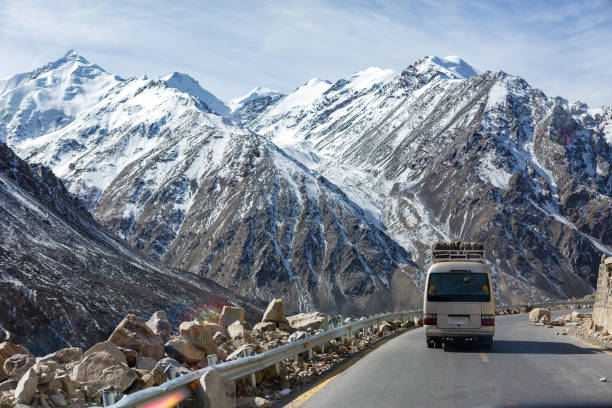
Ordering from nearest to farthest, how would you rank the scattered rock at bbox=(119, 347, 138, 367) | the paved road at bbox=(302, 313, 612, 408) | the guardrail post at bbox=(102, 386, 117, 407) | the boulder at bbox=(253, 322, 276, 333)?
1. the guardrail post at bbox=(102, 386, 117, 407)
2. the paved road at bbox=(302, 313, 612, 408)
3. the scattered rock at bbox=(119, 347, 138, 367)
4. the boulder at bbox=(253, 322, 276, 333)

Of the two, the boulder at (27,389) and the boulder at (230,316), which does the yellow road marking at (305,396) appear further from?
the boulder at (230,316)

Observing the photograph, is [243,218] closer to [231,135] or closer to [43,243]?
[231,135]

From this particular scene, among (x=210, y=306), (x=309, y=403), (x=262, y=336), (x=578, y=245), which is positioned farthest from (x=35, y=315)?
(x=578, y=245)

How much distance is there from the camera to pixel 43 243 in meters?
58.1

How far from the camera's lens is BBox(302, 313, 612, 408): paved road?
32.2ft

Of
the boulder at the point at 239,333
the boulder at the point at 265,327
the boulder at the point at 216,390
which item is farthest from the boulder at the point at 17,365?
the boulder at the point at 265,327

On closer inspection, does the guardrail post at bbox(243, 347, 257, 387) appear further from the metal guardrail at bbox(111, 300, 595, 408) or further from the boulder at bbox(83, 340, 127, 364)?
the boulder at bbox(83, 340, 127, 364)

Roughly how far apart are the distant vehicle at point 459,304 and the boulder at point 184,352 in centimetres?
806

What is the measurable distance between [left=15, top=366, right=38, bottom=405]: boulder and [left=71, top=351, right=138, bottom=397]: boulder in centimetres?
112

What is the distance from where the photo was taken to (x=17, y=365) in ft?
27.2

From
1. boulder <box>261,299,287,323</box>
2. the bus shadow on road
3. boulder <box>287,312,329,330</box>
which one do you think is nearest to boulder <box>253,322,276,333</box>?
boulder <box>261,299,287,323</box>

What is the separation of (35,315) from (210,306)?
2876cm

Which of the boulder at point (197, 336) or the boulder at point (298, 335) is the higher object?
the boulder at point (197, 336)

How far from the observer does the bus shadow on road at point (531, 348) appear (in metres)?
16.5
